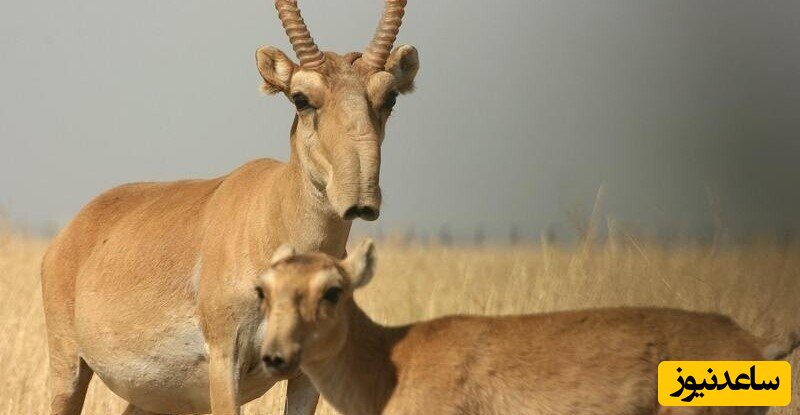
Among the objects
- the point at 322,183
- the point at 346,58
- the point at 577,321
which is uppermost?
the point at 346,58

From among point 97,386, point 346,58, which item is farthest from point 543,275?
point 346,58

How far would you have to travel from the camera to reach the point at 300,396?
1015cm

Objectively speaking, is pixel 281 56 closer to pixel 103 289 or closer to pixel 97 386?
pixel 103 289

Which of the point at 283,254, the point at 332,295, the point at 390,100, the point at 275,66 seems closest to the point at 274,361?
the point at 332,295

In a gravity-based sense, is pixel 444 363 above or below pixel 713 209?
below

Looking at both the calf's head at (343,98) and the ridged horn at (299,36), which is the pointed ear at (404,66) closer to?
the calf's head at (343,98)

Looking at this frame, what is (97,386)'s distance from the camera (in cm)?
1399

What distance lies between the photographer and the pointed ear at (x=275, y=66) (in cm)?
945

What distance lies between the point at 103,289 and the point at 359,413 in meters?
3.38

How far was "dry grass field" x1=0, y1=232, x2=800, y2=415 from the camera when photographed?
1274cm

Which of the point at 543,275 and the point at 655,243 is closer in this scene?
the point at 655,243

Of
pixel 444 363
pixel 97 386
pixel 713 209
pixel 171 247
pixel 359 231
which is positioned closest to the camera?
pixel 444 363

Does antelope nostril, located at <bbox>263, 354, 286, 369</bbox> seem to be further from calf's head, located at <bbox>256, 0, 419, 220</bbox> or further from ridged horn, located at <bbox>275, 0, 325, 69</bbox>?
ridged horn, located at <bbox>275, 0, 325, 69</bbox>

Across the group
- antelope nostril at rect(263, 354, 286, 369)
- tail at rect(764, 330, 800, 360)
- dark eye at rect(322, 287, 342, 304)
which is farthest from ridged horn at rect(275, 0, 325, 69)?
tail at rect(764, 330, 800, 360)
